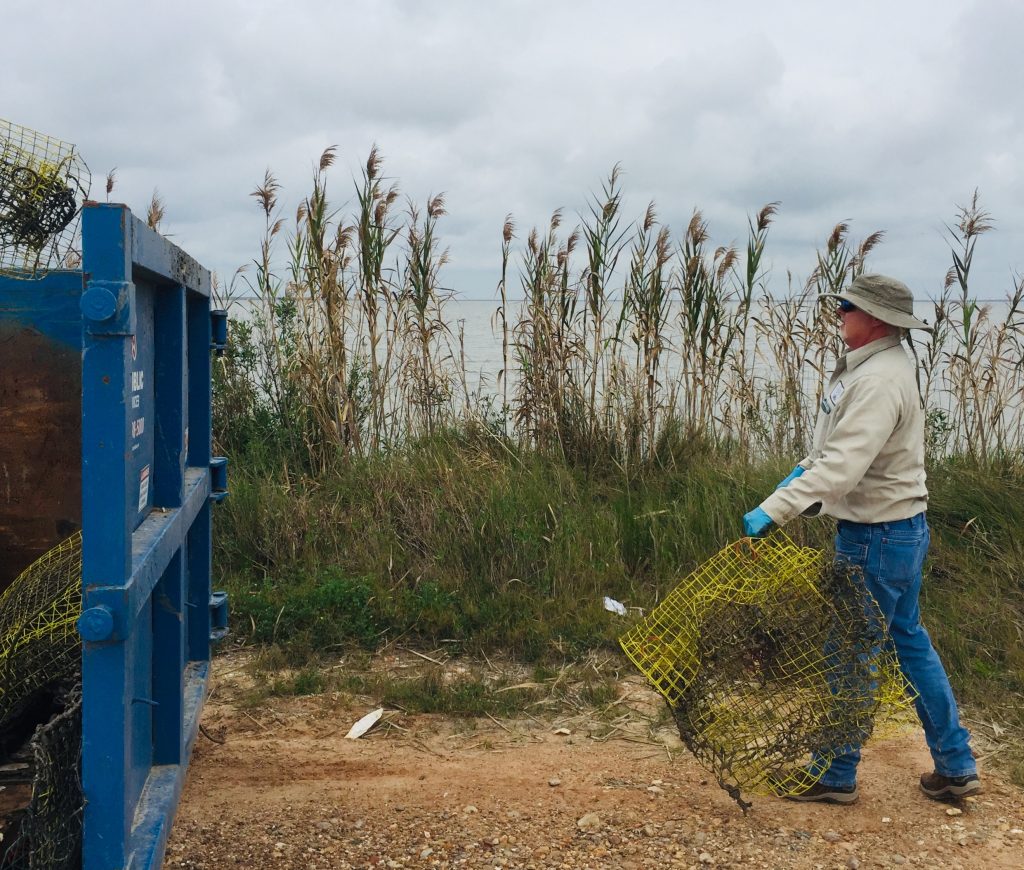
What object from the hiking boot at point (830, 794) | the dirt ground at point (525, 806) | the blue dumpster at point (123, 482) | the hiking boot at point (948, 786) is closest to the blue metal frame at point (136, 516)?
the blue dumpster at point (123, 482)

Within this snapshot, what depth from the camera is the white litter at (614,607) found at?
583 centimetres

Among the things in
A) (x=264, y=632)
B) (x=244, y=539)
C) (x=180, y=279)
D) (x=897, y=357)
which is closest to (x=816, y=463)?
(x=897, y=357)

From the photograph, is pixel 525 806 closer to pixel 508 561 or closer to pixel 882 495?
pixel 882 495

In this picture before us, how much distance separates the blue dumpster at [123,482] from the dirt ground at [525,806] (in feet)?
1.42

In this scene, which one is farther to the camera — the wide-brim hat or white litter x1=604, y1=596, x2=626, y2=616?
white litter x1=604, y1=596, x2=626, y2=616

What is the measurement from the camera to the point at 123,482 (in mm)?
2312

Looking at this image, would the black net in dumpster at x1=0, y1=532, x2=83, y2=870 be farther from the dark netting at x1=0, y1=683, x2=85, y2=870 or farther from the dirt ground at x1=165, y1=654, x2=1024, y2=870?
the dirt ground at x1=165, y1=654, x2=1024, y2=870

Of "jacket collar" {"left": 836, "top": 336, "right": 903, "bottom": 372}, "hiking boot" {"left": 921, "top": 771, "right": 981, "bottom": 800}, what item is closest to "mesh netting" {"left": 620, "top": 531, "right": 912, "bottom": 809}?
"hiking boot" {"left": 921, "top": 771, "right": 981, "bottom": 800}

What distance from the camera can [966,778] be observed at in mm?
4047

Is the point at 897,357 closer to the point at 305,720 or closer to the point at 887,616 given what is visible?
the point at 887,616

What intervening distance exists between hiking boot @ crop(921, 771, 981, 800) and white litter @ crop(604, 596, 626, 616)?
6.63 ft

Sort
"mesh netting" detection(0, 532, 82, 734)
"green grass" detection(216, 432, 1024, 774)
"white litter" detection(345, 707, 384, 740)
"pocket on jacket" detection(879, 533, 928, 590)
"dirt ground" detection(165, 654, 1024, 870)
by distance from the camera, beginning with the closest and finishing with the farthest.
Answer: "mesh netting" detection(0, 532, 82, 734)
"dirt ground" detection(165, 654, 1024, 870)
"pocket on jacket" detection(879, 533, 928, 590)
"white litter" detection(345, 707, 384, 740)
"green grass" detection(216, 432, 1024, 774)

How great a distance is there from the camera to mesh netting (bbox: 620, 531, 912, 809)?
12.3 ft

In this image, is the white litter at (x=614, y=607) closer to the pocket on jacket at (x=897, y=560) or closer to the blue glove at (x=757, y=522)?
the pocket on jacket at (x=897, y=560)
